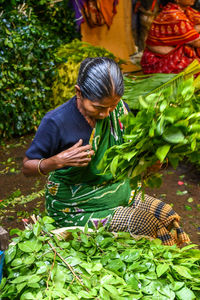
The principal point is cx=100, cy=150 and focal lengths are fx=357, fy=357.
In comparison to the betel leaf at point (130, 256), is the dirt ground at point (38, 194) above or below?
below

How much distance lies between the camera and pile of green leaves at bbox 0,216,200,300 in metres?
1.32

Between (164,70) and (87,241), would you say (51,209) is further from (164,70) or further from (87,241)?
(164,70)

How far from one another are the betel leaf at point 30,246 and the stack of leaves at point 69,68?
11.6ft

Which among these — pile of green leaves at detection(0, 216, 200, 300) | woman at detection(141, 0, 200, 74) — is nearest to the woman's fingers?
pile of green leaves at detection(0, 216, 200, 300)

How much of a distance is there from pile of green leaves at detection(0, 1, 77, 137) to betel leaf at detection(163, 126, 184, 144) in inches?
135

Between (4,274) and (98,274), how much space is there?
14.9 inches

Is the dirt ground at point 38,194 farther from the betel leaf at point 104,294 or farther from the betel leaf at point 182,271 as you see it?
the betel leaf at point 104,294

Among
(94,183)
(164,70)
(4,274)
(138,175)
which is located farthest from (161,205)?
(164,70)

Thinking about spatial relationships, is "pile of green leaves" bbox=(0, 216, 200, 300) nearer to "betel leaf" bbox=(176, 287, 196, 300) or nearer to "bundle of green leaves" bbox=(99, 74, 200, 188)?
"betel leaf" bbox=(176, 287, 196, 300)

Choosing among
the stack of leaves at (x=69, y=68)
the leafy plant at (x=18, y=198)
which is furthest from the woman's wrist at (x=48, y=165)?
the stack of leaves at (x=69, y=68)

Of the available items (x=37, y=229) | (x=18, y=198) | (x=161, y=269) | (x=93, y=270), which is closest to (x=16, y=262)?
(x=37, y=229)

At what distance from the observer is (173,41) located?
4.49 m

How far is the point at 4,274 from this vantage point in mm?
1433

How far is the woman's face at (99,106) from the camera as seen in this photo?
1.77 meters
